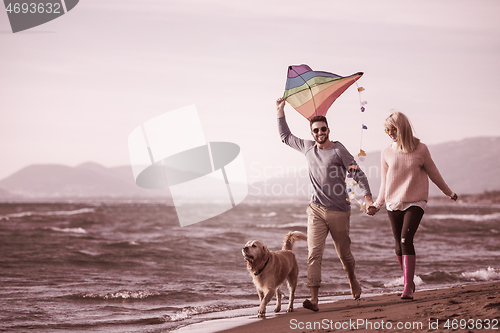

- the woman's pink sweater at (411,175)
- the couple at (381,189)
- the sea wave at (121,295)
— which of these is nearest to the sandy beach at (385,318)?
the couple at (381,189)

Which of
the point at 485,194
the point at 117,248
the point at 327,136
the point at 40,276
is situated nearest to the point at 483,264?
the point at 327,136

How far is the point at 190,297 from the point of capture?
7328 mm

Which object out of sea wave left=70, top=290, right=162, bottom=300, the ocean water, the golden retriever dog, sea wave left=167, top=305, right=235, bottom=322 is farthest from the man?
sea wave left=70, top=290, right=162, bottom=300

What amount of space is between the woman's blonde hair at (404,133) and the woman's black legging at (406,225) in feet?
2.20

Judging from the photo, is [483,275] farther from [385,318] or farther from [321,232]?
[385,318]

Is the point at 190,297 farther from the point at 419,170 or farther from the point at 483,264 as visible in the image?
the point at 483,264

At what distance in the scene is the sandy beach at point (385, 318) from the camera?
321 cm

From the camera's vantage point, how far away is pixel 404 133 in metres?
4.64

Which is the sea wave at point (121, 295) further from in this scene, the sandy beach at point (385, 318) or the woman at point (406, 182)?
A: the woman at point (406, 182)

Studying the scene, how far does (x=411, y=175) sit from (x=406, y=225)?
56 cm

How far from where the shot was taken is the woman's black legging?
4.60m

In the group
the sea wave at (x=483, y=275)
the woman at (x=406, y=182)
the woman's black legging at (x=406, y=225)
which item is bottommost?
the sea wave at (x=483, y=275)

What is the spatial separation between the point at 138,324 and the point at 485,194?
3477 inches

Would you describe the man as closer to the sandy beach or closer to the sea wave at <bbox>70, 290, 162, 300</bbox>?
the sandy beach
